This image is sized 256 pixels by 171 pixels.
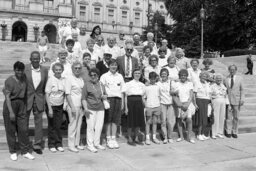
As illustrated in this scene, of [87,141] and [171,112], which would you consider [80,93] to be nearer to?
[87,141]

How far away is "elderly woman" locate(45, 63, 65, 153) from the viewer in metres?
5.84

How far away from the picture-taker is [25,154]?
18.2 ft

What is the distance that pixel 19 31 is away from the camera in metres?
44.2

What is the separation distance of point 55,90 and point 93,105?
827mm

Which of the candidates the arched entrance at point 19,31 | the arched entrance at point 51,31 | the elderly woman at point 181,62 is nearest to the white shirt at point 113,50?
the elderly woman at point 181,62

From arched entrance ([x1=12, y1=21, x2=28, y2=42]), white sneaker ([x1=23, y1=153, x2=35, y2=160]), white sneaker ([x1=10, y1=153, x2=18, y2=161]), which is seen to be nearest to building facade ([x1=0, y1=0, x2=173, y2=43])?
arched entrance ([x1=12, y1=21, x2=28, y2=42])

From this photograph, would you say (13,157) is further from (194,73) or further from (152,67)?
(194,73)

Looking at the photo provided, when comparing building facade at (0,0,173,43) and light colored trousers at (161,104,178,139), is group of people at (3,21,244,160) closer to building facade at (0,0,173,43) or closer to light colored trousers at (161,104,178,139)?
light colored trousers at (161,104,178,139)

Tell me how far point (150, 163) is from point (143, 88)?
182 cm

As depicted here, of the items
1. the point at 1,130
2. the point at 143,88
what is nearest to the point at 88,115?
the point at 143,88

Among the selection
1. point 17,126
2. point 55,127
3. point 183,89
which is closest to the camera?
point 17,126

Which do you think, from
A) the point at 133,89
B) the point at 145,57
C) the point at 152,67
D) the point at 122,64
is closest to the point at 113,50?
the point at 145,57

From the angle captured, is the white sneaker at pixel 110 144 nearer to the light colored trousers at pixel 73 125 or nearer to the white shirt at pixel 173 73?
the light colored trousers at pixel 73 125

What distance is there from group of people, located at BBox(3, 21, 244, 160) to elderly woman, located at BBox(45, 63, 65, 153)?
2cm
